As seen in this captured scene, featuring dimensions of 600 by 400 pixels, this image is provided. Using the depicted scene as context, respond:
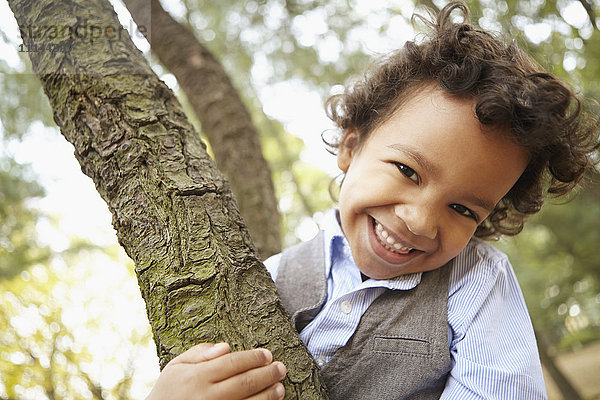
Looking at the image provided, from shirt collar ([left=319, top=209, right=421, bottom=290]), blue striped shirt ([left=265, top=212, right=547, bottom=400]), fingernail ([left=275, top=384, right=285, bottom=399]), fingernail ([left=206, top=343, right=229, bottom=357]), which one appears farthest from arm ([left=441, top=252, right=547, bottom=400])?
fingernail ([left=206, top=343, right=229, bottom=357])

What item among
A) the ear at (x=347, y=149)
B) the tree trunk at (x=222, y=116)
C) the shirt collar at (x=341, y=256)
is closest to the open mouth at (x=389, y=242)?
the shirt collar at (x=341, y=256)

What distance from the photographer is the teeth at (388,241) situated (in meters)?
1.48

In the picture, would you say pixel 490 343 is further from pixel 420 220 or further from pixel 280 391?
pixel 280 391

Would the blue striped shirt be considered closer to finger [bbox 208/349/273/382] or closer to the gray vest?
the gray vest

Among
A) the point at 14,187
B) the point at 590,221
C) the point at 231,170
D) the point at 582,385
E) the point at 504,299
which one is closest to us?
the point at 504,299

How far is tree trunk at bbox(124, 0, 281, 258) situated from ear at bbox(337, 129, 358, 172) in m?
0.88

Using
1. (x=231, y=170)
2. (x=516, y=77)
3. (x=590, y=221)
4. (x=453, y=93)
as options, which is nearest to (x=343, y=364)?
(x=453, y=93)

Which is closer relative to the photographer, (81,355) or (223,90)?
(223,90)

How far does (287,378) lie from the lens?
1113mm

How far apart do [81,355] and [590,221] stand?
835cm

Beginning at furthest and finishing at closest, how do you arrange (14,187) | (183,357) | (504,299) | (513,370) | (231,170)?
(14,187)
(231,170)
(504,299)
(513,370)
(183,357)

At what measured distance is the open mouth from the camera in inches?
58.2

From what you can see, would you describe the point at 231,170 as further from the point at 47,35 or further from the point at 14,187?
the point at 14,187

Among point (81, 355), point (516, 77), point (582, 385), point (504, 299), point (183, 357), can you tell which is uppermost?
point (81, 355)
